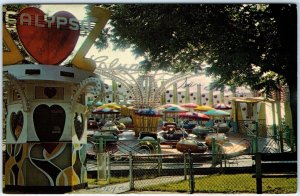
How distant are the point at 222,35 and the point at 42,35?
4736 mm

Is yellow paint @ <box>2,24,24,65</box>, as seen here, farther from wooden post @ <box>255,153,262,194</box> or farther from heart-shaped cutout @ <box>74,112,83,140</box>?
wooden post @ <box>255,153,262,194</box>

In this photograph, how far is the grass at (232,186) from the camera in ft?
30.7

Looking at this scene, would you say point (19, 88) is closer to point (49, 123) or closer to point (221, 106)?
point (49, 123)

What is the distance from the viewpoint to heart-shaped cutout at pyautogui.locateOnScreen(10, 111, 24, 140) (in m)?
9.42

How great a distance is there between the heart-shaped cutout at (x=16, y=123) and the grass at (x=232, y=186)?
3374 mm

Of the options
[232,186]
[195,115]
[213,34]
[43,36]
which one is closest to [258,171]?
[232,186]

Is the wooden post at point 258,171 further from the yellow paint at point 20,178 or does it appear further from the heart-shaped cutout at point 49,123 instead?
the yellow paint at point 20,178

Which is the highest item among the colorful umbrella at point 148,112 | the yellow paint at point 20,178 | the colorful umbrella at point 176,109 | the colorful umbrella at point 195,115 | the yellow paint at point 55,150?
the colorful umbrella at point 176,109

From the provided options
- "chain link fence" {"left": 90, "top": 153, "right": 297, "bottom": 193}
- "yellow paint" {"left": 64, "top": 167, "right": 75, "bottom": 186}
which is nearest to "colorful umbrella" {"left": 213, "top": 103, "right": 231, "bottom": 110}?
"chain link fence" {"left": 90, "top": 153, "right": 297, "bottom": 193}

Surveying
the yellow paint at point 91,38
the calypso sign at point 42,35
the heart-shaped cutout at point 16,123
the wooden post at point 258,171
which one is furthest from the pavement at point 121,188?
the calypso sign at point 42,35

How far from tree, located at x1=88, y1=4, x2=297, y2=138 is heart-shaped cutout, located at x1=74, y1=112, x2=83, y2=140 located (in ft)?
9.07

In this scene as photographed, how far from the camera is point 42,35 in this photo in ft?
29.3

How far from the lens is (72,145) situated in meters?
9.41

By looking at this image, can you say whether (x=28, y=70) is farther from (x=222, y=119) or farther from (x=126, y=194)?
(x=222, y=119)
